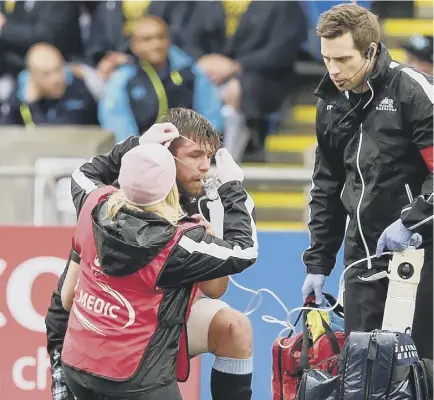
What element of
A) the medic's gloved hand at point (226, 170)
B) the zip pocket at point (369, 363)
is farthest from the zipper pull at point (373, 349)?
the medic's gloved hand at point (226, 170)

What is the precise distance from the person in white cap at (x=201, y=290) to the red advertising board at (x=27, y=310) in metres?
1.23

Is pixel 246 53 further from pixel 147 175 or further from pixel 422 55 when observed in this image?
pixel 147 175

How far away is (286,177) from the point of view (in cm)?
717

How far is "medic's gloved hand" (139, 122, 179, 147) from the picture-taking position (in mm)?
4867

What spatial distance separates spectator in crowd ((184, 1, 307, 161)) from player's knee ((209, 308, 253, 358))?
4.03 metres

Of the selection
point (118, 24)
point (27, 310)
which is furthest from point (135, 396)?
point (118, 24)

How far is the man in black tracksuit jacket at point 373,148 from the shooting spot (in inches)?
189

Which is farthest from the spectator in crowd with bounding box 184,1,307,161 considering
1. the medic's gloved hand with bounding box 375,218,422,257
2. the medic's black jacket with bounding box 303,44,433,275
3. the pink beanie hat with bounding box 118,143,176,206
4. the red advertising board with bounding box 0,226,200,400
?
the pink beanie hat with bounding box 118,143,176,206

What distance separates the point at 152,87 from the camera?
8.82m

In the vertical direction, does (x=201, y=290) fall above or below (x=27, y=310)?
above

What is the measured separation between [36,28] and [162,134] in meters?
4.81

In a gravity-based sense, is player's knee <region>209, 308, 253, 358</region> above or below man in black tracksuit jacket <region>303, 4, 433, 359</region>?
below

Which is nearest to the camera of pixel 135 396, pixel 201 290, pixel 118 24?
pixel 135 396

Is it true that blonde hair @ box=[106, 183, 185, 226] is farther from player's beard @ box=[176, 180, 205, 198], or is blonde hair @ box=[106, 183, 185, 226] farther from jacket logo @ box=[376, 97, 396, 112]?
jacket logo @ box=[376, 97, 396, 112]
